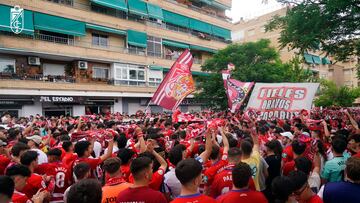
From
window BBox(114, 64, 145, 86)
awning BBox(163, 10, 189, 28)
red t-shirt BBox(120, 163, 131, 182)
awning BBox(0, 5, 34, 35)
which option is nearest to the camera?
red t-shirt BBox(120, 163, 131, 182)

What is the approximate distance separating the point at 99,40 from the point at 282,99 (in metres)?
20.4

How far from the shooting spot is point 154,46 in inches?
1251

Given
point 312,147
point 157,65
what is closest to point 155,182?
point 312,147

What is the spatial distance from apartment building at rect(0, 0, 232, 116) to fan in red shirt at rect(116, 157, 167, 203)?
20.4 meters

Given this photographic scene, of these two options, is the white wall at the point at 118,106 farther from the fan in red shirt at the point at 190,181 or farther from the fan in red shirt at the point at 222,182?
the fan in red shirt at the point at 190,181

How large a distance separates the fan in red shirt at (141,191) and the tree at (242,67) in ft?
81.8

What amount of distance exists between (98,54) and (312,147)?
23133mm

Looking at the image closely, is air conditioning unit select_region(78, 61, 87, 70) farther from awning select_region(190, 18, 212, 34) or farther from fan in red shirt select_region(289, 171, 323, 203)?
fan in red shirt select_region(289, 171, 323, 203)

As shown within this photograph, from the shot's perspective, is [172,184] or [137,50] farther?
[137,50]

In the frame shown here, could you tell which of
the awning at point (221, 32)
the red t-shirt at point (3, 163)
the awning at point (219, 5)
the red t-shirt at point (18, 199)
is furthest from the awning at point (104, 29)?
the red t-shirt at point (18, 199)

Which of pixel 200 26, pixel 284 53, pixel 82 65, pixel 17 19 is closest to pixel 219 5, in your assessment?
pixel 200 26

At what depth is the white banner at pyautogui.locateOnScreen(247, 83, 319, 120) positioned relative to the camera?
35.7ft

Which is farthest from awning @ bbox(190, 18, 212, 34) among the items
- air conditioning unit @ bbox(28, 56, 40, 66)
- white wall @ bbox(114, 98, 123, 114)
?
air conditioning unit @ bbox(28, 56, 40, 66)

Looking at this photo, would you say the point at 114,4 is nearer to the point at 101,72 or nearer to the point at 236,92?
the point at 101,72
